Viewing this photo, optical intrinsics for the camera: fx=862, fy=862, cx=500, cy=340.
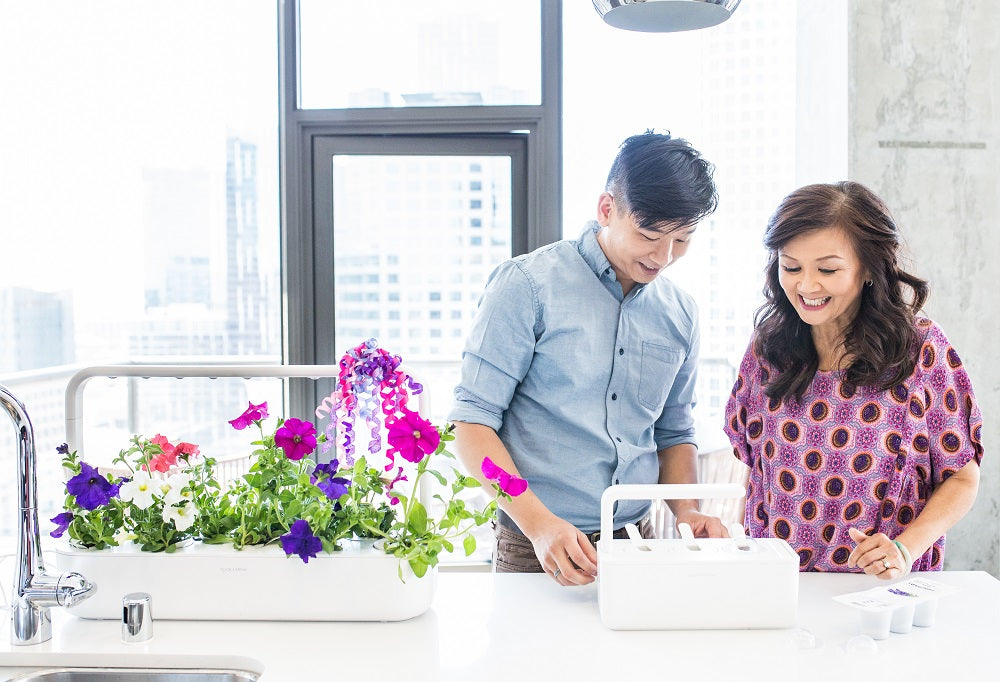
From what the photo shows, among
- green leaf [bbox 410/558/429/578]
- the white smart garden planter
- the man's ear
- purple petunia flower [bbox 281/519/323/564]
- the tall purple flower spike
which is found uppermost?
the man's ear

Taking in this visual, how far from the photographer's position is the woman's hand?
1.27 meters

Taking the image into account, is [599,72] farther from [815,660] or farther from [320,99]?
[815,660]

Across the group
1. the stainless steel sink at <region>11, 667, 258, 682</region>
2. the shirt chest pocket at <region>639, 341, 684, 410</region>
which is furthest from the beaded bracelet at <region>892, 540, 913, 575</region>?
the stainless steel sink at <region>11, 667, 258, 682</region>

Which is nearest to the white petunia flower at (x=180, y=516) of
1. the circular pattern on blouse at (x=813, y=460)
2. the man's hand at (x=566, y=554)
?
the man's hand at (x=566, y=554)

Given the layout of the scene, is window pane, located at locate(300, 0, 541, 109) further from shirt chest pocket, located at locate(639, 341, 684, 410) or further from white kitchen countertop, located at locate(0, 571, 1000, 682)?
white kitchen countertop, located at locate(0, 571, 1000, 682)

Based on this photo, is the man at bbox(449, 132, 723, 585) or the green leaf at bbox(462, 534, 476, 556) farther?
the man at bbox(449, 132, 723, 585)

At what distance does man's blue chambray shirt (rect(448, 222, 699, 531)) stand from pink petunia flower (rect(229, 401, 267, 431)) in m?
0.38

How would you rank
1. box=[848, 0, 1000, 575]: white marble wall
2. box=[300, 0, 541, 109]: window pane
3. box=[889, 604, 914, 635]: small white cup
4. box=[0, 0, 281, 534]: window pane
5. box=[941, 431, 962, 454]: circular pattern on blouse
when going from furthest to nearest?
box=[0, 0, 281, 534]: window pane
box=[300, 0, 541, 109]: window pane
box=[848, 0, 1000, 575]: white marble wall
box=[941, 431, 962, 454]: circular pattern on blouse
box=[889, 604, 914, 635]: small white cup

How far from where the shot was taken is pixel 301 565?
1.23 m

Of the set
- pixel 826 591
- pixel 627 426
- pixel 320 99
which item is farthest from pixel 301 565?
pixel 320 99

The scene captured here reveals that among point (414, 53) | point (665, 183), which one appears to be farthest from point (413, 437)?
point (414, 53)

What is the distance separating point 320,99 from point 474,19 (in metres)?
0.60

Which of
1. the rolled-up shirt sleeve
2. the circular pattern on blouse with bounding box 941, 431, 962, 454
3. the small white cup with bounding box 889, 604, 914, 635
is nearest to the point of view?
the small white cup with bounding box 889, 604, 914, 635

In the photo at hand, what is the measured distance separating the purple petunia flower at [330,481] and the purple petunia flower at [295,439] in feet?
0.13
